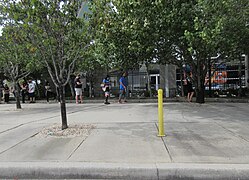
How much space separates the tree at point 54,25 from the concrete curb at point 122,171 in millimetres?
2556

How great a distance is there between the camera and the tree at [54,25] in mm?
5820

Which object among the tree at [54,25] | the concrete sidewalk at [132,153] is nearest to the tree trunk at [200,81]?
the concrete sidewalk at [132,153]

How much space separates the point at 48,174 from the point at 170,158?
208cm

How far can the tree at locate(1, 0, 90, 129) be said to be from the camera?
5820mm

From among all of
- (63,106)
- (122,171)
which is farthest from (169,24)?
(122,171)

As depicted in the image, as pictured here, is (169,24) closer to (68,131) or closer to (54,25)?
(54,25)

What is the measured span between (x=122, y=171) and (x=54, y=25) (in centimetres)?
381

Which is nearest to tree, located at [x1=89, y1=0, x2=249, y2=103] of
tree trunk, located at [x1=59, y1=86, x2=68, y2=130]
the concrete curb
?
tree trunk, located at [x1=59, y1=86, x2=68, y2=130]

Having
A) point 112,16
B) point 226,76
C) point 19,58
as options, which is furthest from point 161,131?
point 226,76

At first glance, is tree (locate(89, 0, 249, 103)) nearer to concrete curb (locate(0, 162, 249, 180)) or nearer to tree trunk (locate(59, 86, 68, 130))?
tree trunk (locate(59, 86, 68, 130))

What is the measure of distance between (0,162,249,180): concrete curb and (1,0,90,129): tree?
2.56 metres

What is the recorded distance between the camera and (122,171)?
403cm

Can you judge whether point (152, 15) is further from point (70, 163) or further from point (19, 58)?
point (70, 163)

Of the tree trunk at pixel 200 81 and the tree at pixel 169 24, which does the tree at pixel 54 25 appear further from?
the tree trunk at pixel 200 81
